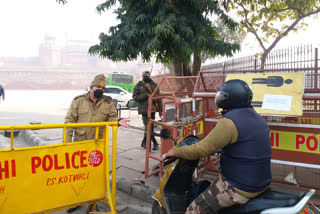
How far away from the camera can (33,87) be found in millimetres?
66312

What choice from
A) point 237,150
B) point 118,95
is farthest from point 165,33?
point 118,95

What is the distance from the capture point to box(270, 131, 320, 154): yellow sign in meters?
3.24

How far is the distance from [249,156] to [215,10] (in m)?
5.92

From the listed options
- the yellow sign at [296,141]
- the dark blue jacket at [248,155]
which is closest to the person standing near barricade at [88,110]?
the dark blue jacket at [248,155]

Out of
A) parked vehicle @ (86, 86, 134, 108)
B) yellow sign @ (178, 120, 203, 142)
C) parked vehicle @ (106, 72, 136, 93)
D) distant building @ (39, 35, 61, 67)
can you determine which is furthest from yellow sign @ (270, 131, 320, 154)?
distant building @ (39, 35, 61, 67)

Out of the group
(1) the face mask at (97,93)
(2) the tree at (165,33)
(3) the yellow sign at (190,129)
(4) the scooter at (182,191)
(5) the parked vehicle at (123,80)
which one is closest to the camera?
(4) the scooter at (182,191)

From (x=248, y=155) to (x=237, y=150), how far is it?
8cm

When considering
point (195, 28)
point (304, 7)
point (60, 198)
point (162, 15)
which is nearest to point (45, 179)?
point (60, 198)

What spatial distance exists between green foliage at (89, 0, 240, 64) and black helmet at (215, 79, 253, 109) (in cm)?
416

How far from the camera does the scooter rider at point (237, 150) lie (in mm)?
1701

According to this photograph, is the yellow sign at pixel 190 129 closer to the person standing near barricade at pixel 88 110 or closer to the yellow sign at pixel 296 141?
the person standing near barricade at pixel 88 110

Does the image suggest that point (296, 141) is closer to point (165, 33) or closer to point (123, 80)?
point (165, 33)

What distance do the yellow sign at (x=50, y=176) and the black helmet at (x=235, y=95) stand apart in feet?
5.03

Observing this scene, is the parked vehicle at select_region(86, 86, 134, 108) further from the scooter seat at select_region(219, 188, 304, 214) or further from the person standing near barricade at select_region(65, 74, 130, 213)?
the scooter seat at select_region(219, 188, 304, 214)
